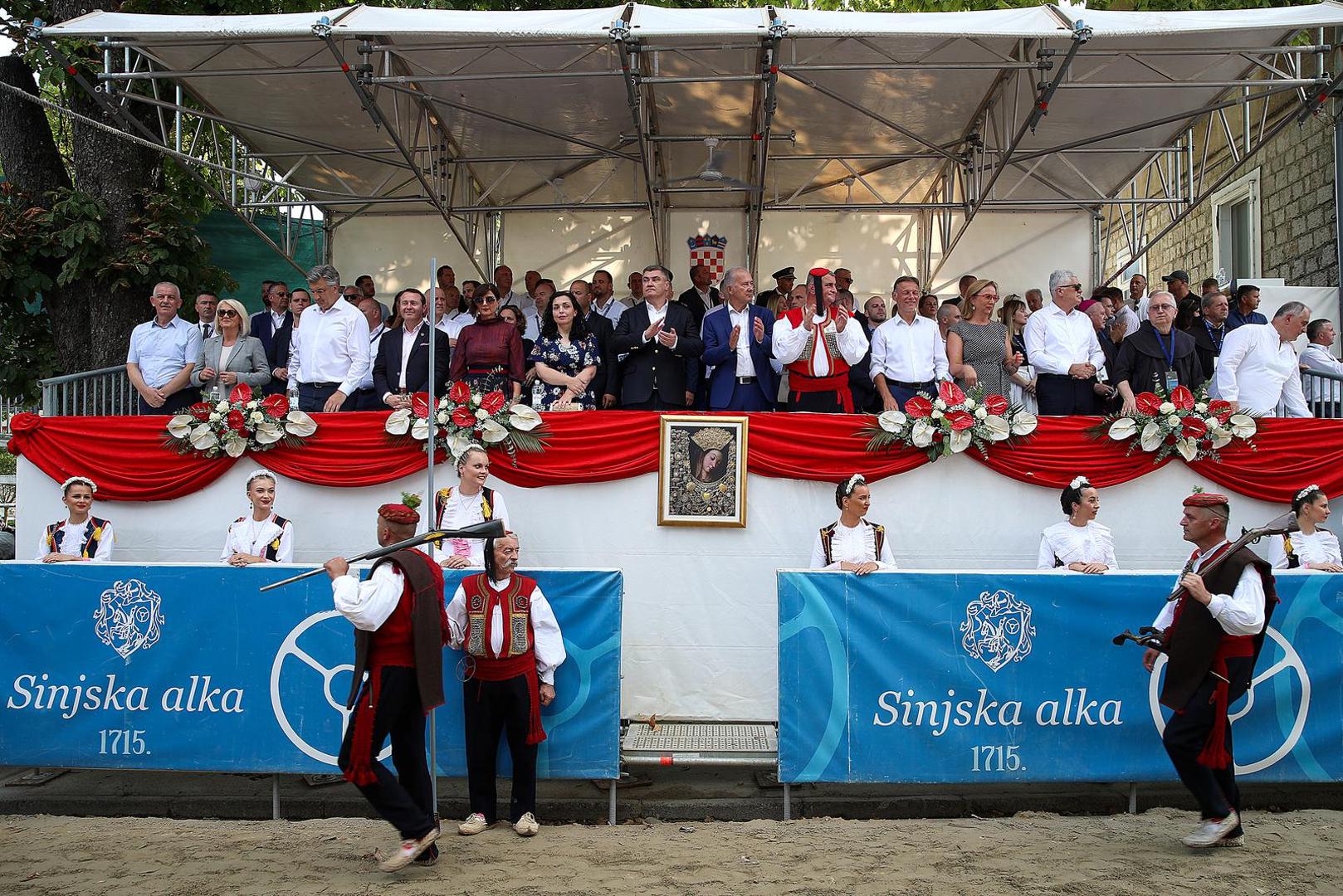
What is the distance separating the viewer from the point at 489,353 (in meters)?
9.12

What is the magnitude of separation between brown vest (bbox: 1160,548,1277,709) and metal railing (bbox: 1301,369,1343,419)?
15.2 ft

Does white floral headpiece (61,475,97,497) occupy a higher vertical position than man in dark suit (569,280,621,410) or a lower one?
lower

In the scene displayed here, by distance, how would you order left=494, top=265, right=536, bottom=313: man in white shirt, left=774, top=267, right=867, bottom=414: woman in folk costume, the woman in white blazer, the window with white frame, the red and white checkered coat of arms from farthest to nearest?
1. the window with white frame
2. the red and white checkered coat of arms
3. left=494, top=265, right=536, bottom=313: man in white shirt
4. the woman in white blazer
5. left=774, top=267, right=867, bottom=414: woman in folk costume

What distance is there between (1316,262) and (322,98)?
1173 centimetres

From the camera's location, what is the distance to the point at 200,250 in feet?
41.1

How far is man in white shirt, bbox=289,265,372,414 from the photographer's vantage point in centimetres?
948

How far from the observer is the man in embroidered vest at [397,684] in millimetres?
5594

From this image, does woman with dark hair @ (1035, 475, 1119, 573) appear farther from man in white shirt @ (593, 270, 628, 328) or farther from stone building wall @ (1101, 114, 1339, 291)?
stone building wall @ (1101, 114, 1339, 291)

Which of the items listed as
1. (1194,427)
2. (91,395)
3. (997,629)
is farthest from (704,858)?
(91,395)

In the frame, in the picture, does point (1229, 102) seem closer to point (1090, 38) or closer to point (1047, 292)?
point (1090, 38)

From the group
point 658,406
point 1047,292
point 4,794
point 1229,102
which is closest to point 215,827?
point 4,794

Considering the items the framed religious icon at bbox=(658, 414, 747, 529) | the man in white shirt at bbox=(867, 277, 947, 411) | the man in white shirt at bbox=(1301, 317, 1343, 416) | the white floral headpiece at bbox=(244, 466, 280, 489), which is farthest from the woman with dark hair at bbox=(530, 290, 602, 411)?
the man in white shirt at bbox=(1301, 317, 1343, 416)

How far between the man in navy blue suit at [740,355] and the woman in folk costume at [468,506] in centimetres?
197

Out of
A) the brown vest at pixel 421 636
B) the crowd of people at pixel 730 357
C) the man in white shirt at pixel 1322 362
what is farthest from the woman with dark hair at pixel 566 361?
the man in white shirt at pixel 1322 362
